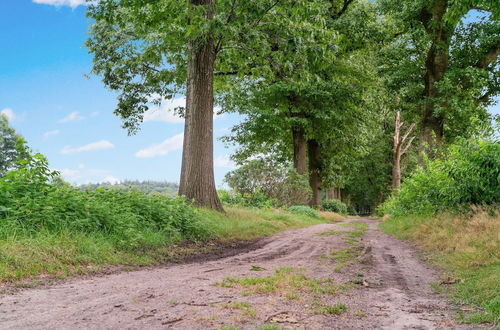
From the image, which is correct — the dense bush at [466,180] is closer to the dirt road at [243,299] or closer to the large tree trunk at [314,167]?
the dirt road at [243,299]

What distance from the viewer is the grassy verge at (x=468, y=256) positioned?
447cm

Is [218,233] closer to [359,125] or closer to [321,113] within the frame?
[321,113]

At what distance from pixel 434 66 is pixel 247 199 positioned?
10955mm

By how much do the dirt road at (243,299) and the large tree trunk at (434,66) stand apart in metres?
13.2

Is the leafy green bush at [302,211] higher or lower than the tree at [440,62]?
lower

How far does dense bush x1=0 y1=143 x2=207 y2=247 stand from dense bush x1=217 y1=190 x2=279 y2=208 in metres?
9.48

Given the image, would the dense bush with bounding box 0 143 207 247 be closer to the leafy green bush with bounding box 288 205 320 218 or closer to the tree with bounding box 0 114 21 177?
the leafy green bush with bounding box 288 205 320 218

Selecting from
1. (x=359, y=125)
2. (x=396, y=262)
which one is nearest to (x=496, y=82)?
(x=359, y=125)

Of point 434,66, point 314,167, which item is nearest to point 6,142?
point 314,167

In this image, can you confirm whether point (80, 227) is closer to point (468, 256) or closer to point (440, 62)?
point (468, 256)

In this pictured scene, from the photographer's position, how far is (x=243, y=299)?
4188 millimetres

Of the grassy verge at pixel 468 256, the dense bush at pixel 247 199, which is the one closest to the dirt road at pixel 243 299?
the grassy verge at pixel 468 256

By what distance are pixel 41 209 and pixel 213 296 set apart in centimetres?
409

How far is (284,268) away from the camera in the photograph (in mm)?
6195
